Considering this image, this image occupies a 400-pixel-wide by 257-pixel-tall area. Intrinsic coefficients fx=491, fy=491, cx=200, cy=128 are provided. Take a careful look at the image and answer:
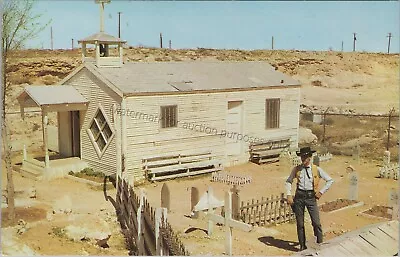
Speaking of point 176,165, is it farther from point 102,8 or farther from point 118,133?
point 102,8

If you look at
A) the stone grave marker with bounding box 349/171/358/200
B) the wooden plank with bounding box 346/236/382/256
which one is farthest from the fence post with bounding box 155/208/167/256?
the stone grave marker with bounding box 349/171/358/200

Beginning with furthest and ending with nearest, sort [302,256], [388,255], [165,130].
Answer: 1. [165,130]
2. [388,255]
3. [302,256]

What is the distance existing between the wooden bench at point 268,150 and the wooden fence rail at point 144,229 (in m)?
5.91

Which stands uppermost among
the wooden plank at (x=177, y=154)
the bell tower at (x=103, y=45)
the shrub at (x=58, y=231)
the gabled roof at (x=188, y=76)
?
the bell tower at (x=103, y=45)

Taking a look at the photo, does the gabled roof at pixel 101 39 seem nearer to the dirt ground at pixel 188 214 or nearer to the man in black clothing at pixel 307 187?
the dirt ground at pixel 188 214

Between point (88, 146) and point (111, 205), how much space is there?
3.40 metres

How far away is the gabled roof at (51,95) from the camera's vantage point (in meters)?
13.4

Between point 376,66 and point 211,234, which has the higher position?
point 376,66

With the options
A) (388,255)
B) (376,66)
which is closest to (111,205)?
(388,255)

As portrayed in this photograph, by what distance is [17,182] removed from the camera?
1308cm

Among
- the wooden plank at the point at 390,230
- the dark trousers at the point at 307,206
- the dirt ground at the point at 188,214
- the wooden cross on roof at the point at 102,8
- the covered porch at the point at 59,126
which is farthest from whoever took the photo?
the covered porch at the point at 59,126

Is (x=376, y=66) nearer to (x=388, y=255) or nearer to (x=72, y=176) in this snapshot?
(x=72, y=176)

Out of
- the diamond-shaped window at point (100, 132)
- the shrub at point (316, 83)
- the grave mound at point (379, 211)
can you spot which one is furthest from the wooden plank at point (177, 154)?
the shrub at point (316, 83)

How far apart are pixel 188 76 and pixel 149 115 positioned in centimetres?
218
